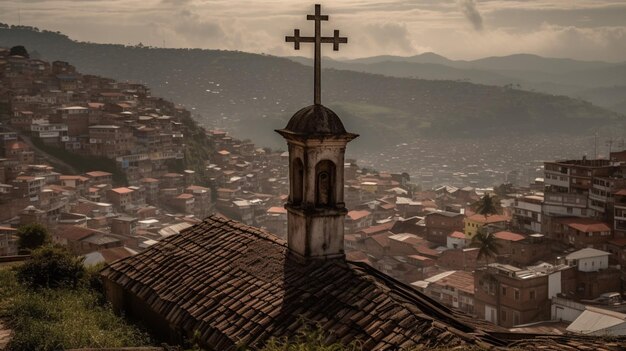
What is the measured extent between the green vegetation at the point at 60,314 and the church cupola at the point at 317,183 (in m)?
2.36

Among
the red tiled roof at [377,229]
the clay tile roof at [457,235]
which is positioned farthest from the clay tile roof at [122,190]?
the clay tile roof at [457,235]

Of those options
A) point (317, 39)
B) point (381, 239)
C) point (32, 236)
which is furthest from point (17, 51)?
point (317, 39)

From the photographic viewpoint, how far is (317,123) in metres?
8.28

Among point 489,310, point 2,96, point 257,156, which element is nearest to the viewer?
point 489,310

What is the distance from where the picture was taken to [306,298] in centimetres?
745

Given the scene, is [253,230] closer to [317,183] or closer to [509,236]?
[317,183]

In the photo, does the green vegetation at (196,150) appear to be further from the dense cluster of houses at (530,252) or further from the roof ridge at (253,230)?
the roof ridge at (253,230)

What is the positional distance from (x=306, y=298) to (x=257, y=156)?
108 m

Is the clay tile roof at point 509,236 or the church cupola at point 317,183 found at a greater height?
the church cupola at point 317,183

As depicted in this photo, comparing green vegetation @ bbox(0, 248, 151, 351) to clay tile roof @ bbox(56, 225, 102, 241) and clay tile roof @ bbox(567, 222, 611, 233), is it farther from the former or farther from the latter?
clay tile roof @ bbox(567, 222, 611, 233)

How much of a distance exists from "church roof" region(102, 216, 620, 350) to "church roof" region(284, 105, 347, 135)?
1479mm

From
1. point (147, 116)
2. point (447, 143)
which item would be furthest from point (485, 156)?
point (147, 116)

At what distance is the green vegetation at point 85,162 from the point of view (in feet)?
267

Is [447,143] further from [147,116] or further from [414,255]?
[414,255]
